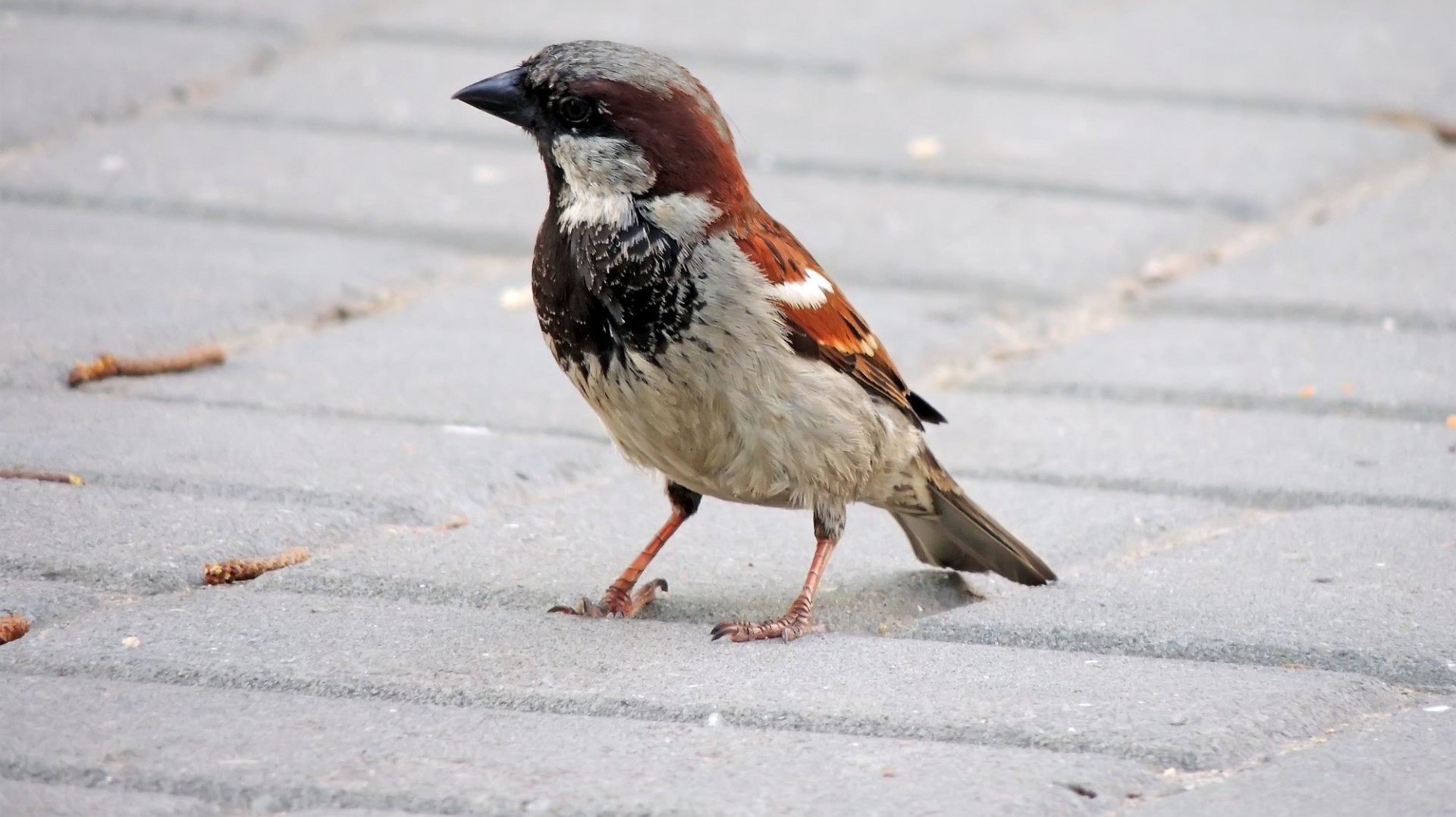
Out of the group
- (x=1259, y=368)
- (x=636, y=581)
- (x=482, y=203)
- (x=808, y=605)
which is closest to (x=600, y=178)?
(x=636, y=581)

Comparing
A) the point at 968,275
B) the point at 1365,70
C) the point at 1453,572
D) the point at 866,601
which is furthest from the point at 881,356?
the point at 1365,70

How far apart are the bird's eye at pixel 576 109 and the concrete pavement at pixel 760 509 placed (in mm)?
818

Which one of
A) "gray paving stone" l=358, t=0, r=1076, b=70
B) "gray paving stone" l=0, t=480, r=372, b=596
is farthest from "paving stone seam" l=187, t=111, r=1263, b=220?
"gray paving stone" l=0, t=480, r=372, b=596

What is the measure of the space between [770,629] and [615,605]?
1.02ft

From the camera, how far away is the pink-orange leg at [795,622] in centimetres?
326

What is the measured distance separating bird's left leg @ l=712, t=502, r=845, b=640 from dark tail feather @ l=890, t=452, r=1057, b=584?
209 millimetres

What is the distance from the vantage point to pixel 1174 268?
17.8 feet

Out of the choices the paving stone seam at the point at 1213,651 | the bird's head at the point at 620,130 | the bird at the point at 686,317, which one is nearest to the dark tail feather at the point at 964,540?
the bird at the point at 686,317

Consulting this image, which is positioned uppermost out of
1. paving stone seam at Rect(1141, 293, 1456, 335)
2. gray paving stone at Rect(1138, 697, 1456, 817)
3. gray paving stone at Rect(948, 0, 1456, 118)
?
gray paving stone at Rect(948, 0, 1456, 118)

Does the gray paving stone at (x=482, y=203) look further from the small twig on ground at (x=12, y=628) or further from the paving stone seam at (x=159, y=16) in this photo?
the small twig on ground at (x=12, y=628)

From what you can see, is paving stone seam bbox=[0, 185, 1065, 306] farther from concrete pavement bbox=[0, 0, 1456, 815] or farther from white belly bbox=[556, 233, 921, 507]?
white belly bbox=[556, 233, 921, 507]

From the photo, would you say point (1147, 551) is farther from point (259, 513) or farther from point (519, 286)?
point (519, 286)

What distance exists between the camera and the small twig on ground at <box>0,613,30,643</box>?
300 cm

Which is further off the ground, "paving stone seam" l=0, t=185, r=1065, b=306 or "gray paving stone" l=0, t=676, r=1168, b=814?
"paving stone seam" l=0, t=185, r=1065, b=306
